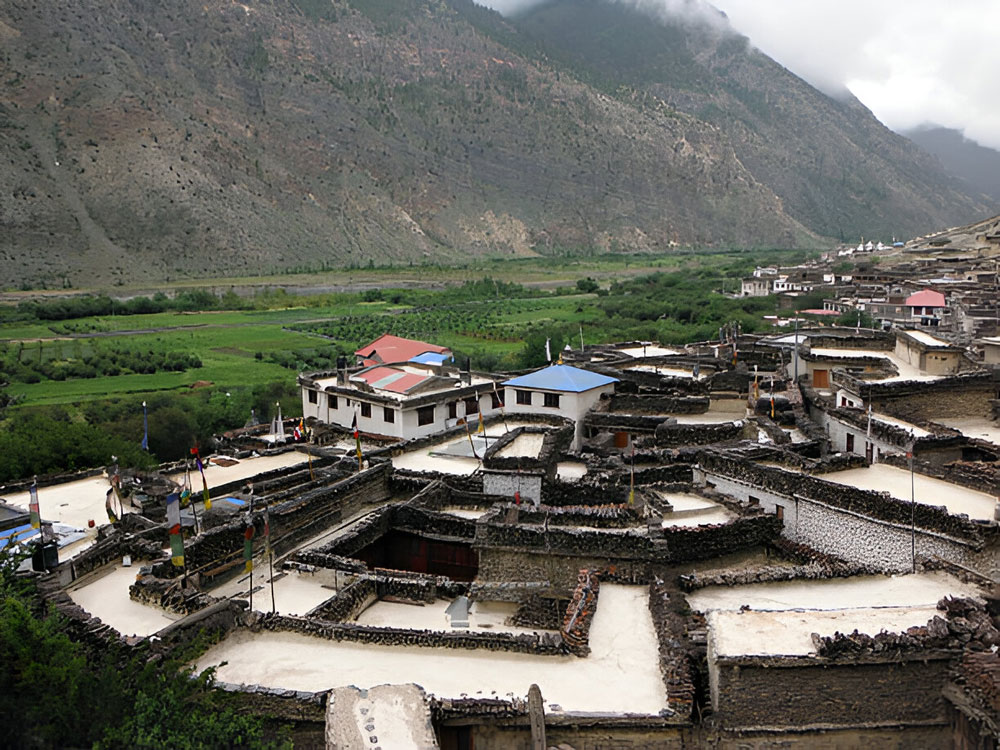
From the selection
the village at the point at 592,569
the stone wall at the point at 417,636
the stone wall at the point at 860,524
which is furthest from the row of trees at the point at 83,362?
the stone wall at the point at 417,636

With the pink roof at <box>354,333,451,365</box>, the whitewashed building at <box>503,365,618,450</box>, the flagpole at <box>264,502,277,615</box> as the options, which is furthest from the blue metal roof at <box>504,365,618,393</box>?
the pink roof at <box>354,333,451,365</box>

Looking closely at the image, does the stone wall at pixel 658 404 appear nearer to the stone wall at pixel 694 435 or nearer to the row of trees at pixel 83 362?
the stone wall at pixel 694 435

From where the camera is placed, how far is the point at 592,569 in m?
15.3

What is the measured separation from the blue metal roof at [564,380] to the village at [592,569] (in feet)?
0.53

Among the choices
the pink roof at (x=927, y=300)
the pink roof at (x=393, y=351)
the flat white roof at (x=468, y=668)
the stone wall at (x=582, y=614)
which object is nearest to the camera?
the flat white roof at (x=468, y=668)

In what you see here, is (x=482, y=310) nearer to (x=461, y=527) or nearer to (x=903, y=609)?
(x=461, y=527)

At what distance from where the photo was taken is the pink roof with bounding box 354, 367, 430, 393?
33.2 meters

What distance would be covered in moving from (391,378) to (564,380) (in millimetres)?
8343

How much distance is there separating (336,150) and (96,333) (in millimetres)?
95045

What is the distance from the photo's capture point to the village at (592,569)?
36.1 ft

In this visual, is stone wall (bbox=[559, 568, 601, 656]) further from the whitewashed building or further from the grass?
the grass

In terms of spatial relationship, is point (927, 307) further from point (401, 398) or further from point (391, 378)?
point (401, 398)

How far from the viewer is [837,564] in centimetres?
1628

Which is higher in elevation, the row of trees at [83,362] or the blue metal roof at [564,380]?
the blue metal roof at [564,380]
